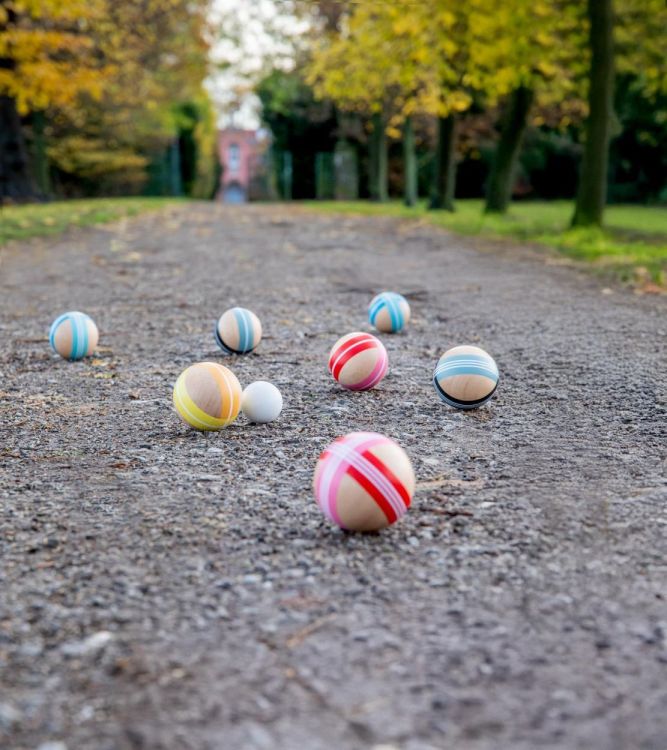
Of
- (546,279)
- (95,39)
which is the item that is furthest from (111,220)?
(546,279)

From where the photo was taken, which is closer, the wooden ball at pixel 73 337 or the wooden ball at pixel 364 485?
the wooden ball at pixel 364 485

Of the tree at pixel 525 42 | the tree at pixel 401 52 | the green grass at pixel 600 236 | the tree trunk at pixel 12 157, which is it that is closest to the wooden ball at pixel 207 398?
the green grass at pixel 600 236

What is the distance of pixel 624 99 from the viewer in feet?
99.7

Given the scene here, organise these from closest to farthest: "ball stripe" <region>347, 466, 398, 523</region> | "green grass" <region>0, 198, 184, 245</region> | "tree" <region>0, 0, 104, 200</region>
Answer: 1. "ball stripe" <region>347, 466, 398, 523</region>
2. "green grass" <region>0, 198, 184, 245</region>
3. "tree" <region>0, 0, 104, 200</region>

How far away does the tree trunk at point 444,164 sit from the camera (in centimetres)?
2478

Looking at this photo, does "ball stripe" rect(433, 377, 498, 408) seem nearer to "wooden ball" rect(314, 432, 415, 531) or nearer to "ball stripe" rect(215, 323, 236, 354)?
"wooden ball" rect(314, 432, 415, 531)

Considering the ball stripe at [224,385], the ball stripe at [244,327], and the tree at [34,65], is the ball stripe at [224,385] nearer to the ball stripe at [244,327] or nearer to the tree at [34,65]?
the ball stripe at [244,327]

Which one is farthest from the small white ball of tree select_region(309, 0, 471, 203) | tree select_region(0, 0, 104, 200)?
tree select_region(0, 0, 104, 200)

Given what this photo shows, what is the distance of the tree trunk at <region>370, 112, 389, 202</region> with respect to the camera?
34.7 metres

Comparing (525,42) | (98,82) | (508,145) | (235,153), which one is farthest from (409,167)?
(235,153)

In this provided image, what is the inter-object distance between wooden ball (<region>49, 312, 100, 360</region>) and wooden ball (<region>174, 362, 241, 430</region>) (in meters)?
2.00

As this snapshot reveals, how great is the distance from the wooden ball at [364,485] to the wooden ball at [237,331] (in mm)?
3134

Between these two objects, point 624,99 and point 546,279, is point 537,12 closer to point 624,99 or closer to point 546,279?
point 546,279

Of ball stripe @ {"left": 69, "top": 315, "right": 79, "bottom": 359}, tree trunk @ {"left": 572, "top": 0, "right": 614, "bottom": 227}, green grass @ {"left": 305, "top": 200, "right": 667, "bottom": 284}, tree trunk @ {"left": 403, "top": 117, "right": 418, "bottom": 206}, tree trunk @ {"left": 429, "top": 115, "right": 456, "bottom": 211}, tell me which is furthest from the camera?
tree trunk @ {"left": 403, "top": 117, "right": 418, "bottom": 206}
